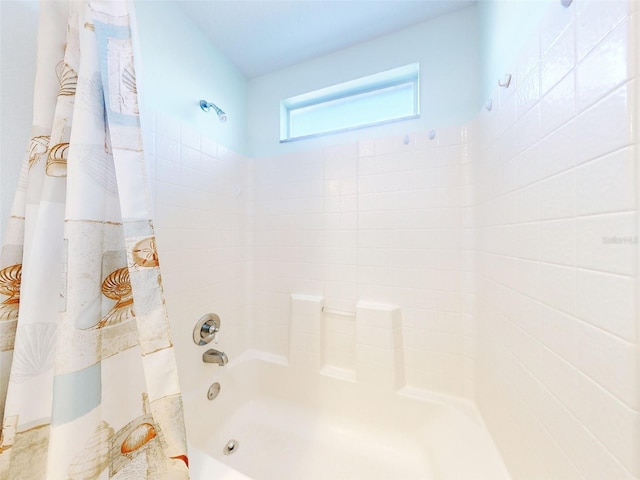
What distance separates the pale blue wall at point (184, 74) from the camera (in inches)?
41.8

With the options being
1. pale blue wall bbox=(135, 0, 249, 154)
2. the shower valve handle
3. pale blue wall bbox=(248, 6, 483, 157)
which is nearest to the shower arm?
pale blue wall bbox=(135, 0, 249, 154)

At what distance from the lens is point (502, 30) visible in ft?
2.95

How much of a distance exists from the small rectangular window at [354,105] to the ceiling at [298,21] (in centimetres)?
22

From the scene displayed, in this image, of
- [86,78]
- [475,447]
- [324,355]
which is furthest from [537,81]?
[324,355]

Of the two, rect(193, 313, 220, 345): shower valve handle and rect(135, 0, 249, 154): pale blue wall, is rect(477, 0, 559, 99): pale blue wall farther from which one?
rect(193, 313, 220, 345): shower valve handle

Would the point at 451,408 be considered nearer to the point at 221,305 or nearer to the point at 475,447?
the point at 475,447

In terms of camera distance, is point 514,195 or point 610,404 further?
point 514,195

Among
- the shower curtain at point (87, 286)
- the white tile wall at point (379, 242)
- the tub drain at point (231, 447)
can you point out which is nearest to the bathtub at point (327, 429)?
the tub drain at point (231, 447)

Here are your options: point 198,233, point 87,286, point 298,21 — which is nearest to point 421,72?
point 298,21

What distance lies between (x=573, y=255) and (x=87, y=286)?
1091 mm

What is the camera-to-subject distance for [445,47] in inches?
49.2

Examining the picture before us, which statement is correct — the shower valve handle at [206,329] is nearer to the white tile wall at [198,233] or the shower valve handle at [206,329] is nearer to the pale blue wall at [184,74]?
the white tile wall at [198,233]

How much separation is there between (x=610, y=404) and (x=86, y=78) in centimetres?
130

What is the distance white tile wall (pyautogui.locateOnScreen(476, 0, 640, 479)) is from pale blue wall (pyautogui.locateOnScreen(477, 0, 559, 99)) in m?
0.08
